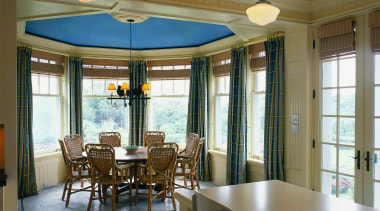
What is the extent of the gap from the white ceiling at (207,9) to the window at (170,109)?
2.88m

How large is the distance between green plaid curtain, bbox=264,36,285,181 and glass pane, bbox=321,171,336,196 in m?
0.59

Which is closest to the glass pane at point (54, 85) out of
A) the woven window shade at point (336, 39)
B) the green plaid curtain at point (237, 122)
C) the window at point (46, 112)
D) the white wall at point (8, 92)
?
the window at point (46, 112)

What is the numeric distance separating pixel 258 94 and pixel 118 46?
3312mm

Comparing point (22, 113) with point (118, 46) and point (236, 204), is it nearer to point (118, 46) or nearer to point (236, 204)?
point (118, 46)

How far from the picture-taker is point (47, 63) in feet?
18.8

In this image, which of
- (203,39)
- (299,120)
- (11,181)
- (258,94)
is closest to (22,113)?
(11,181)

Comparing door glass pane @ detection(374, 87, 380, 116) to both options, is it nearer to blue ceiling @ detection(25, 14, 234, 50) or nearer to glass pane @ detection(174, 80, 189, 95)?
blue ceiling @ detection(25, 14, 234, 50)

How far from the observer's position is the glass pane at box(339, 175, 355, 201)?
139 inches

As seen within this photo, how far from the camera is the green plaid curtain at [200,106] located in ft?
20.2

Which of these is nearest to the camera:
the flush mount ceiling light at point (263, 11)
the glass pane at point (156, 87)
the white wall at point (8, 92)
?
the flush mount ceiling light at point (263, 11)

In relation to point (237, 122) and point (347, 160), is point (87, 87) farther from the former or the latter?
point (347, 160)

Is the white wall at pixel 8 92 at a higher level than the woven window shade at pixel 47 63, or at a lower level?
lower

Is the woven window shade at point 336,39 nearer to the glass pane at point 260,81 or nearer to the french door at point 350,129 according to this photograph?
the french door at point 350,129

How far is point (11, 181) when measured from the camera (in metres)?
2.92
